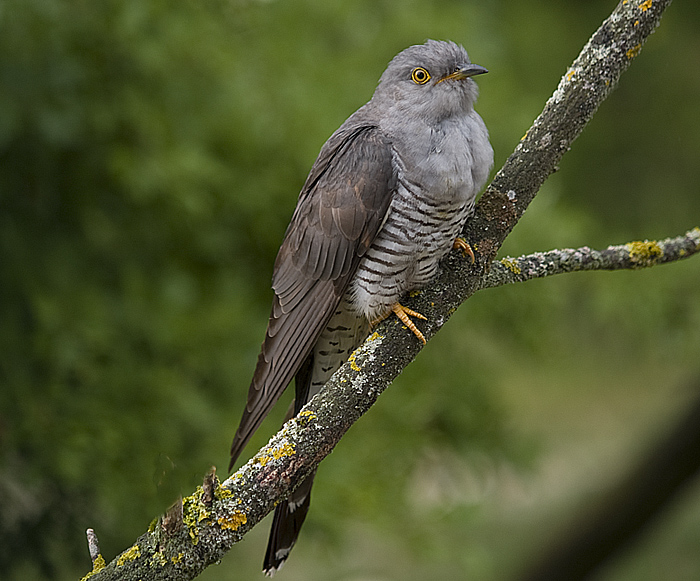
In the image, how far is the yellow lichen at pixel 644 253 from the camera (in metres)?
1.74

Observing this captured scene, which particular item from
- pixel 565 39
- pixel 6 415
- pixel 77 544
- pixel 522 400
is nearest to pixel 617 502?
pixel 522 400

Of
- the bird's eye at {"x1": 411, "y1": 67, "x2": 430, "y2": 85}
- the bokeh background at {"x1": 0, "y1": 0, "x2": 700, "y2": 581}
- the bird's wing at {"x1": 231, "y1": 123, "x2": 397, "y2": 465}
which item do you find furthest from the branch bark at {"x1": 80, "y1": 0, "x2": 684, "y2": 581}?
the bird's eye at {"x1": 411, "y1": 67, "x2": 430, "y2": 85}

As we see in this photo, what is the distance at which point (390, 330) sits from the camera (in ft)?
4.97

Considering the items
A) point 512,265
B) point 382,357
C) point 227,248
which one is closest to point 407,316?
point 382,357

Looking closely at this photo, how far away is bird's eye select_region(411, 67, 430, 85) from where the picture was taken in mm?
1842

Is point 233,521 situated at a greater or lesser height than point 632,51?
lesser

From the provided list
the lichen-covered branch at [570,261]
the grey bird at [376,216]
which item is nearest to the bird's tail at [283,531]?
the grey bird at [376,216]

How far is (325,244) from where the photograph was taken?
1776 millimetres

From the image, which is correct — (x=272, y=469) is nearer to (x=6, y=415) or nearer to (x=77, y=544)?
(x=6, y=415)

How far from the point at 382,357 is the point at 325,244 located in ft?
1.37

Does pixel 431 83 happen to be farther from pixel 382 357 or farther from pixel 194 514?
pixel 194 514

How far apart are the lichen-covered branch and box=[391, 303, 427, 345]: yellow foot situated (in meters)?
0.18

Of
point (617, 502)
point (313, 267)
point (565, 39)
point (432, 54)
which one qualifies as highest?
point (565, 39)

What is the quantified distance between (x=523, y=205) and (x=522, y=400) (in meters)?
3.90
